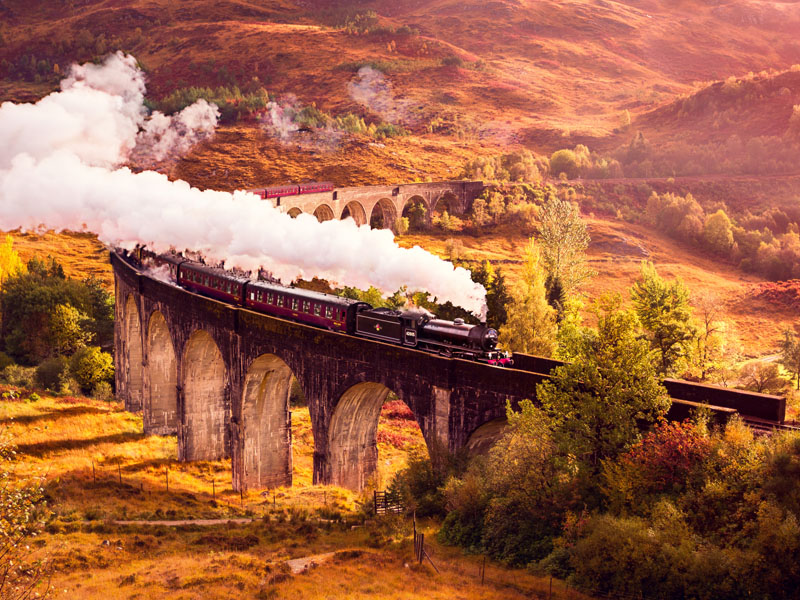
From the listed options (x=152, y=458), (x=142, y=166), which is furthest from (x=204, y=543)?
(x=142, y=166)

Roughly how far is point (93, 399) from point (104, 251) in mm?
47802

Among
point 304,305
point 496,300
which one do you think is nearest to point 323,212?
point 496,300

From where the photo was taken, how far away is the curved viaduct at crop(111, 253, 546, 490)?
28.0 metres

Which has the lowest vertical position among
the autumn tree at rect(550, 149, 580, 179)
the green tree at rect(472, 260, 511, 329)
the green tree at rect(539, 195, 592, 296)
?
the green tree at rect(472, 260, 511, 329)

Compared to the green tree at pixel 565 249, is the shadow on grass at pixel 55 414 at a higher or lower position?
lower

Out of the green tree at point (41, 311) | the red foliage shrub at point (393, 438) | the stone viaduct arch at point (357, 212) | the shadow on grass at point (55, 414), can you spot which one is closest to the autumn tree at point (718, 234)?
the stone viaduct arch at point (357, 212)

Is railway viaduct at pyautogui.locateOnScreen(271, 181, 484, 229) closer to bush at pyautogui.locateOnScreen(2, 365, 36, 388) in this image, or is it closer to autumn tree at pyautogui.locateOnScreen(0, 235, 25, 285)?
autumn tree at pyautogui.locateOnScreen(0, 235, 25, 285)

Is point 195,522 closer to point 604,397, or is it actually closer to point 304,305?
point 304,305

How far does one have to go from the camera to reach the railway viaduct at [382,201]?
97.8 m

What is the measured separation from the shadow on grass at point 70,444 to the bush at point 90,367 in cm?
1366

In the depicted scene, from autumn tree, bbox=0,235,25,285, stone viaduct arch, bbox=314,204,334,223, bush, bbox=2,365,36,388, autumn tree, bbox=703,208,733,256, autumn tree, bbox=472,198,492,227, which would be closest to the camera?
bush, bbox=2,365,36,388

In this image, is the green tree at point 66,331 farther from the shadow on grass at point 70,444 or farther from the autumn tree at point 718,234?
the autumn tree at point 718,234

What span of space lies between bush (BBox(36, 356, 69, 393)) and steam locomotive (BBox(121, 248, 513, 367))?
21.5 metres

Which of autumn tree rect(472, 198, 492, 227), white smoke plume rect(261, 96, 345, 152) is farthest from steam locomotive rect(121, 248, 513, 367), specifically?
white smoke plume rect(261, 96, 345, 152)
